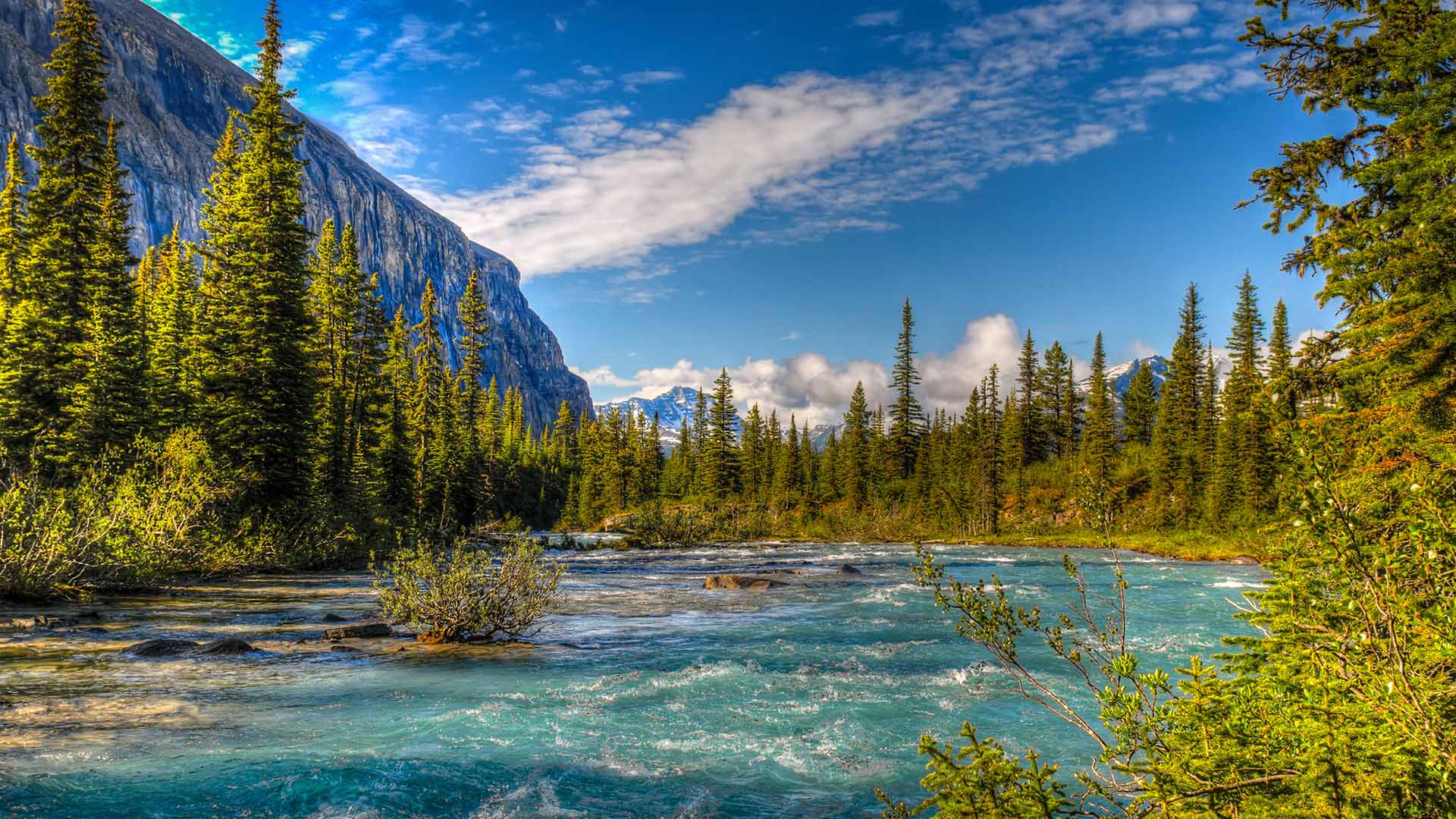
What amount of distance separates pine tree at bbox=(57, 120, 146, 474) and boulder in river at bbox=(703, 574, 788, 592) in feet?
65.8

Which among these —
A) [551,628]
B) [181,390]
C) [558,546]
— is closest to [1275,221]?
[551,628]

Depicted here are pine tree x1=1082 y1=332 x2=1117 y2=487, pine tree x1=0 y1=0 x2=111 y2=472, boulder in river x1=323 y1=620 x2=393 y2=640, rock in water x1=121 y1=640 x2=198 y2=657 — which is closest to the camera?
rock in water x1=121 y1=640 x2=198 y2=657

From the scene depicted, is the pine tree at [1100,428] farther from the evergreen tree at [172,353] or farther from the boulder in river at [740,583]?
the evergreen tree at [172,353]

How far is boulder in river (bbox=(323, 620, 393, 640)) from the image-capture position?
15.2m

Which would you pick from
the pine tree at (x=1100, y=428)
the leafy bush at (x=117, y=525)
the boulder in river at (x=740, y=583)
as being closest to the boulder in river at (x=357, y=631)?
the leafy bush at (x=117, y=525)

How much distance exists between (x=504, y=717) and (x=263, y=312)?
1048 inches

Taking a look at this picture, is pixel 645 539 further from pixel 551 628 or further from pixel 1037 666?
pixel 1037 666

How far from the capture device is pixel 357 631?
51.0 feet

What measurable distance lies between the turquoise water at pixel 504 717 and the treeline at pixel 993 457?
140 ft

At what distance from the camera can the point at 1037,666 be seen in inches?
554

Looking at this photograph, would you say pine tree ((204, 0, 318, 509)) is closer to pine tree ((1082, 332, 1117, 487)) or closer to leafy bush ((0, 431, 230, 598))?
leafy bush ((0, 431, 230, 598))

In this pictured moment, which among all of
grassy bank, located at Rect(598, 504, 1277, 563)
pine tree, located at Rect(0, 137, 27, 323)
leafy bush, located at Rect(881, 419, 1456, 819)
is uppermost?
pine tree, located at Rect(0, 137, 27, 323)

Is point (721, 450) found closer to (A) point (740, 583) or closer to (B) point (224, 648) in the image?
(A) point (740, 583)

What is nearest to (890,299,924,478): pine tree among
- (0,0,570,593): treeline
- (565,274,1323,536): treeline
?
(565,274,1323,536): treeline
